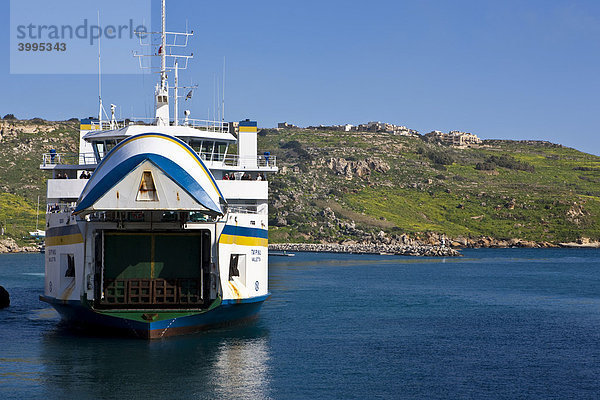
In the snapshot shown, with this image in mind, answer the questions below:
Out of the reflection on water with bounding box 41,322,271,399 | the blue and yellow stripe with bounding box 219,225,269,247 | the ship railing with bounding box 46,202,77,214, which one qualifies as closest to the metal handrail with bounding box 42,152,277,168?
the ship railing with bounding box 46,202,77,214

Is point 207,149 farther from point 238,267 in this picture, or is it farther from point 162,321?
point 162,321

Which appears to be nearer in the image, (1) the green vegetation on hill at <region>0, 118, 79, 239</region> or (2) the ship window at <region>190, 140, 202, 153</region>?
(2) the ship window at <region>190, 140, 202, 153</region>

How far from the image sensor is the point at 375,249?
13188 cm

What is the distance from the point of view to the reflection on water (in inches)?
974

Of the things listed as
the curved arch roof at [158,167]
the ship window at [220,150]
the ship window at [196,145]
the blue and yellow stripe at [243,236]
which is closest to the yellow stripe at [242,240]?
the blue and yellow stripe at [243,236]

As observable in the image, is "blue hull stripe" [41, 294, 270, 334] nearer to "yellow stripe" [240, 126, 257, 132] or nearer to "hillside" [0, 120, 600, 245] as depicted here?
"yellow stripe" [240, 126, 257, 132]

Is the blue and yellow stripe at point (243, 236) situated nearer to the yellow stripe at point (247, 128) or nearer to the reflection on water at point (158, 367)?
the reflection on water at point (158, 367)

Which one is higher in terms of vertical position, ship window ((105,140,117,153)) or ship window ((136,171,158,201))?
ship window ((105,140,117,153))

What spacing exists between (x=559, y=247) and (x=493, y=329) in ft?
395

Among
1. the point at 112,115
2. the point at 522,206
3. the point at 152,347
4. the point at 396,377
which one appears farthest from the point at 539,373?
the point at 522,206

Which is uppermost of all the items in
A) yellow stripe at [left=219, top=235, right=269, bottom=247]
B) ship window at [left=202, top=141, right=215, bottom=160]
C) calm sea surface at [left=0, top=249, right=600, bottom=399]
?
ship window at [left=202, top=141, right=215, bottom=160]

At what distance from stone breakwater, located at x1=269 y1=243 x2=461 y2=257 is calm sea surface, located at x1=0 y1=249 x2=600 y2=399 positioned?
73296 millimetres

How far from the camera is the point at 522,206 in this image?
534 ft

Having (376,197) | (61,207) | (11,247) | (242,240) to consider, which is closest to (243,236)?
(242,240)
